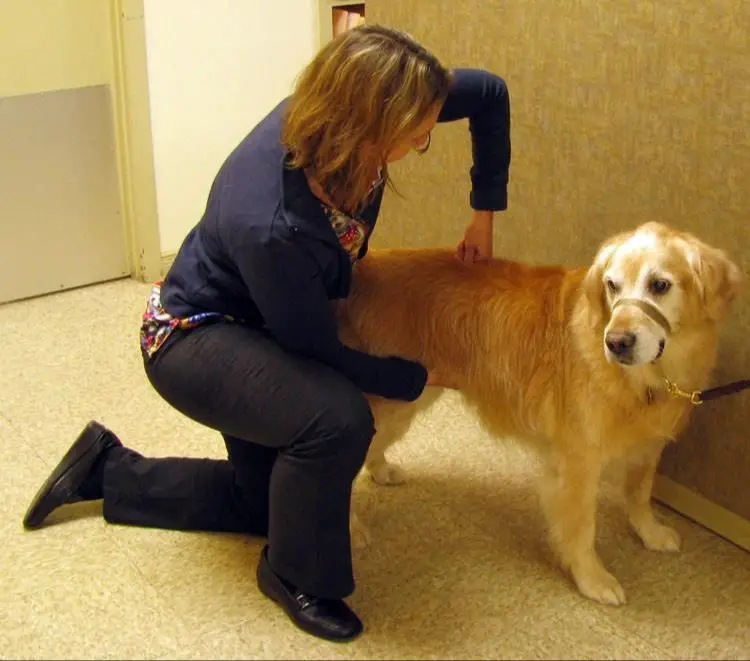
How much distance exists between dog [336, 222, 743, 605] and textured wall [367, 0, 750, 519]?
153 millimetres

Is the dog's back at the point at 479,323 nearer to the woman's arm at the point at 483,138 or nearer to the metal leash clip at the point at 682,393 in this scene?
the woman's arm at the point at 483,138

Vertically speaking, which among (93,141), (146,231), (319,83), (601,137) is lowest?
(146,231)

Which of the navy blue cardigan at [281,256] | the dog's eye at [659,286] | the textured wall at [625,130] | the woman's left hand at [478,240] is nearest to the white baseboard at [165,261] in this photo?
the textured wall at [625,130]

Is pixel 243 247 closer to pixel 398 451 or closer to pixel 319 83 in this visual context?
pixel 319 83

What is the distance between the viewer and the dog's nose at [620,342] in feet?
5.69

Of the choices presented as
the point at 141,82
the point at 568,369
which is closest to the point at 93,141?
the point at 141,82

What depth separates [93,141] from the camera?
324 centimetres

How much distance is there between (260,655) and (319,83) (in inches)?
39.1

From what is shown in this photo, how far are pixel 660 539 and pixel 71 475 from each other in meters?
1.23

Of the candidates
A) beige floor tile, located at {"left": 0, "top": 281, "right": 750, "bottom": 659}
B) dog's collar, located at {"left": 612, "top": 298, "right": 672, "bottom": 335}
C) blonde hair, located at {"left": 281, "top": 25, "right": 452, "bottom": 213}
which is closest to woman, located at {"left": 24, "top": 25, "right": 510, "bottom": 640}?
blonde hair, located at {"left": 281, "top": 25, "right": 452, "bottom": 213}

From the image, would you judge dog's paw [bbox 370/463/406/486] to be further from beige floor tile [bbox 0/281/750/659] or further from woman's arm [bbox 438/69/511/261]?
woman's arm [bbox 438/69/511/261]

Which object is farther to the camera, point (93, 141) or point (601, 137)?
point (93, 141)

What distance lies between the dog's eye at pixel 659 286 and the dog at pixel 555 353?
5 centimetres

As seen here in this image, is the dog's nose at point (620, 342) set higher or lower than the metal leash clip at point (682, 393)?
higher
